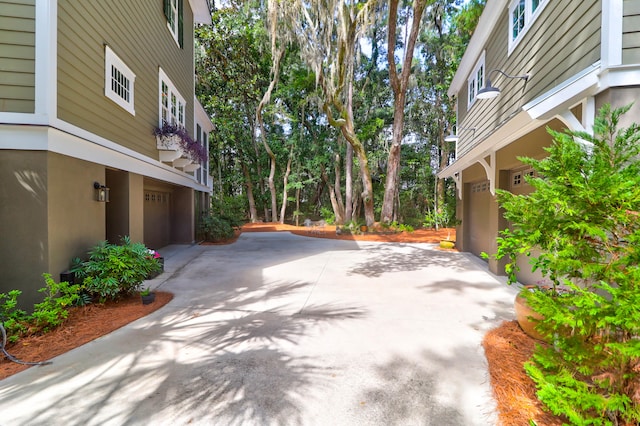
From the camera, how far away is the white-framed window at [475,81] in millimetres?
8172

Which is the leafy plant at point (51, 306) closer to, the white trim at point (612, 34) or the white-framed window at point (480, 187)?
the white trim at point (612, 34)

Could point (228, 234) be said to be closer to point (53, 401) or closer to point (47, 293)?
point (47, 293)

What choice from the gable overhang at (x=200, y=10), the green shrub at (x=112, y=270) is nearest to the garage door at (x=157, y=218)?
the green shrub at (x=112, y=270)

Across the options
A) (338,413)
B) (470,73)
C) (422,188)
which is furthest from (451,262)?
(422,188)

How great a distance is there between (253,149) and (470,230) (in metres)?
16.1

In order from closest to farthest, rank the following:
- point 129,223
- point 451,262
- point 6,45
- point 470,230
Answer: point 6,45 < point 129,223 < point 451,262 < point 470,230

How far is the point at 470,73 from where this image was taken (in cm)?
928

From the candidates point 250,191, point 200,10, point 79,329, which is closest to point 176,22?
point 200,10

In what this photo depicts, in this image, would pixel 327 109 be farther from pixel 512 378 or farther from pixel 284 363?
pixel 512 378

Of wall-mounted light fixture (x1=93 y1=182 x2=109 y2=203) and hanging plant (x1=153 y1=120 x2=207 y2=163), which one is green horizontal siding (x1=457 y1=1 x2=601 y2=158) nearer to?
wall-mounted light fixture (x1=93 y1=182 x2=109 y2=203)

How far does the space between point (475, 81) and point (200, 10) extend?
9.34m

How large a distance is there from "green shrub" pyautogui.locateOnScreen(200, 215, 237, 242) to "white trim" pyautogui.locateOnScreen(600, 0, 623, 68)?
1090cm

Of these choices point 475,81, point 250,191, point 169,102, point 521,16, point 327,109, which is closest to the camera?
point 521,16

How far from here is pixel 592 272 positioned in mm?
2098
